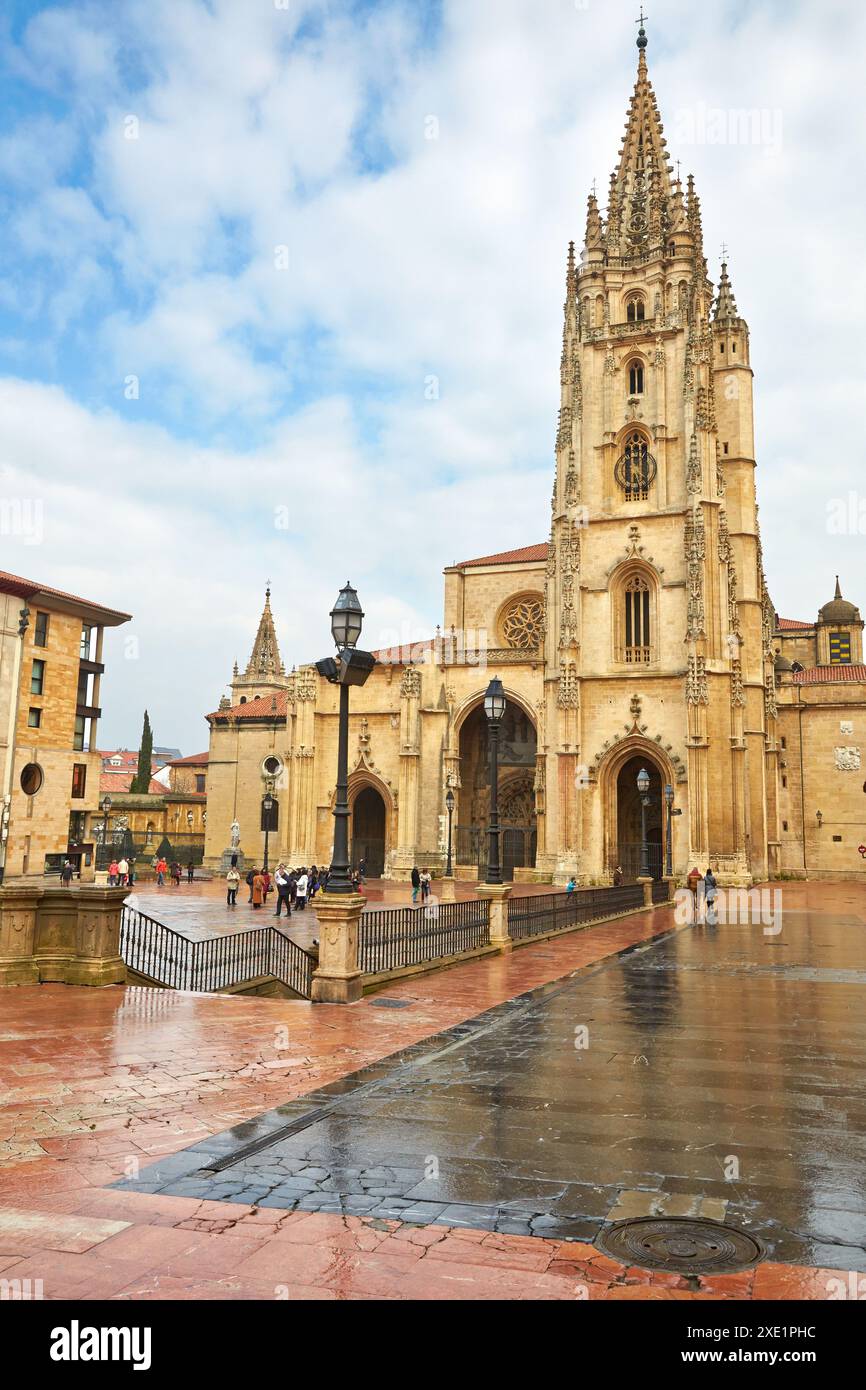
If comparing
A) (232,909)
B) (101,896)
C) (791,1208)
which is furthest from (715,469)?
(791,1208)

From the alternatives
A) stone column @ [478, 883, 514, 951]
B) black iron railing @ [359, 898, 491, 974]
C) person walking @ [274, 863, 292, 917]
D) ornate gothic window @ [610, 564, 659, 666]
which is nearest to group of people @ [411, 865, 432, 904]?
person walking @ [274, 863, 292, 917]

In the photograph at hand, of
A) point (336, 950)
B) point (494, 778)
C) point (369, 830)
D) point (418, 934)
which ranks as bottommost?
point (418, 934)

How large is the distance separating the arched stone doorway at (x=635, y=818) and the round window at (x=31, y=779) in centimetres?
2508

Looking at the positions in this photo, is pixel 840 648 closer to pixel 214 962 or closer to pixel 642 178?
pixel 642 178

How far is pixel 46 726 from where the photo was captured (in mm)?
41812

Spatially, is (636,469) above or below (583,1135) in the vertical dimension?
above

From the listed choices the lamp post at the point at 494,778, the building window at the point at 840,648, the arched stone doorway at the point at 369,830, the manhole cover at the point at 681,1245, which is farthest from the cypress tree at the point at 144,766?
the manhole cover at the point at 681,1245

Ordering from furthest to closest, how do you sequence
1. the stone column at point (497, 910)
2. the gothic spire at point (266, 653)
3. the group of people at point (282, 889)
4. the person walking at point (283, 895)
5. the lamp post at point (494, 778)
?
the gothic spire at point (266, 653), the group of people at point (282, 889), the person walking at point (283, 895), the lamp post at point (494, 778), the stone column at point (497, 910)

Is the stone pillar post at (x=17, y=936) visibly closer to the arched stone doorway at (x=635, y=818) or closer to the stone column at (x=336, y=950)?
the stone column at (x=336, y=950)

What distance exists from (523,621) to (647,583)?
989 centimetres

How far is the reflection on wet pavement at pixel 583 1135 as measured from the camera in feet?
16.4

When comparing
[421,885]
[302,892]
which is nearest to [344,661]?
[302,892]

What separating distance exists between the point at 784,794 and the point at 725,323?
85.1 feet
